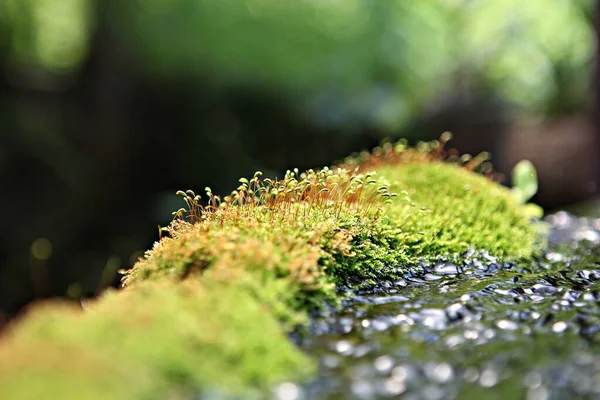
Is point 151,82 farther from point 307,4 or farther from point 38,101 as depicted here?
point 307,4

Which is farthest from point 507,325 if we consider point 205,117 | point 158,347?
point 205,117

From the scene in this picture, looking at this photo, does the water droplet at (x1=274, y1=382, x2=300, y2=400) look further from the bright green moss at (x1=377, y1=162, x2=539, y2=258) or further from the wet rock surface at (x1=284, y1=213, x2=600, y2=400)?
the bright green moss at (x1=377, y1=162, x2=539, y2=258)

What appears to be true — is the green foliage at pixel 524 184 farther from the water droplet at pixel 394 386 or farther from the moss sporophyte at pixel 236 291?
the water droplet at pixel 394 386

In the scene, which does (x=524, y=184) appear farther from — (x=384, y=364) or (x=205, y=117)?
(x=205, y=117)

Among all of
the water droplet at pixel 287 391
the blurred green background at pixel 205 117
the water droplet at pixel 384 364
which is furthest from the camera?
the blurred green background at pixel 205 117

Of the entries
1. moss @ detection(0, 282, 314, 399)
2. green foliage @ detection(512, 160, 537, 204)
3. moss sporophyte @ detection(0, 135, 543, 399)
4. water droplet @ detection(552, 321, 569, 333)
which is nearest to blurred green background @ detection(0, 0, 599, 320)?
green foliage @ detection(512, 160, 537, 204)

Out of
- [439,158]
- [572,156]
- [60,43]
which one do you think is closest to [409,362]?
[439,158]

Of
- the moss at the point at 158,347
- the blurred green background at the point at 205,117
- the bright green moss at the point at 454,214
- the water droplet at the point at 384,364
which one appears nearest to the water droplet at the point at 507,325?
the water droplet at the point at 384,364
